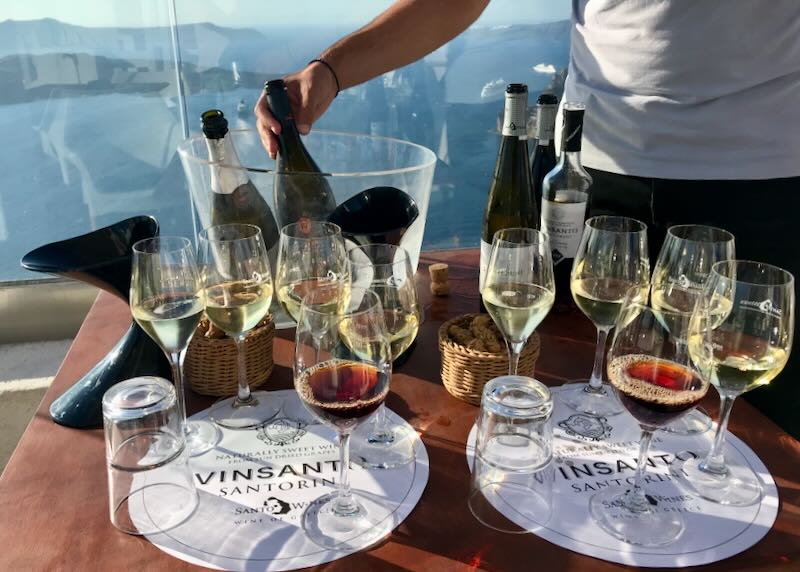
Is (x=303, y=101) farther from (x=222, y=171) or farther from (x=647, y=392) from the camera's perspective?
(x=647, y=392)

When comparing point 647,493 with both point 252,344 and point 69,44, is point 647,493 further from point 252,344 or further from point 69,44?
point 69,44

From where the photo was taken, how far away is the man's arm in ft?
3.85

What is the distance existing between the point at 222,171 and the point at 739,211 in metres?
0.82

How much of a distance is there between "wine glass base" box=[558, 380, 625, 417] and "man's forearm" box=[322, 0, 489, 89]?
71cm

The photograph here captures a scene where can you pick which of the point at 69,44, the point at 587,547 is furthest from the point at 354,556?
the point at 69,44

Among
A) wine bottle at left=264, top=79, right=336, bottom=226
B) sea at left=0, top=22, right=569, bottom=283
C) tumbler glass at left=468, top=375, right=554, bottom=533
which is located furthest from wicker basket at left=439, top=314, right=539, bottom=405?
sea at left=0, top=22, right=569, bottom=283

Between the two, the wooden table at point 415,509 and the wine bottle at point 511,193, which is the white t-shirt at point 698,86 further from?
the wooden table at point 415,509

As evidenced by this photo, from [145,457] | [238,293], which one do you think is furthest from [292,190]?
[145,457]

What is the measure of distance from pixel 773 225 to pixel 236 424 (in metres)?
0.89

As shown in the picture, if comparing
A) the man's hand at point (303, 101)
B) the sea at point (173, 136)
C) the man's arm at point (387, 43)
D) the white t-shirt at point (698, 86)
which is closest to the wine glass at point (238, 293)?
the man's hand at point (303, 101)

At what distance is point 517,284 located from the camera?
776 mm

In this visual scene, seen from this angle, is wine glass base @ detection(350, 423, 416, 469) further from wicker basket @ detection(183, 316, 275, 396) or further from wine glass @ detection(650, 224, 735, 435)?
wine glass @ detection(650, 224, 735, 435)

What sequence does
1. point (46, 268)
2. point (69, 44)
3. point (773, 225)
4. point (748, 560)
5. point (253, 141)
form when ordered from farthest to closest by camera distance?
point (69, 44)
point (253, 141)
point (773, 225)
point (46, 268)
point (748, 560)

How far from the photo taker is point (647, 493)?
67 centimetres
